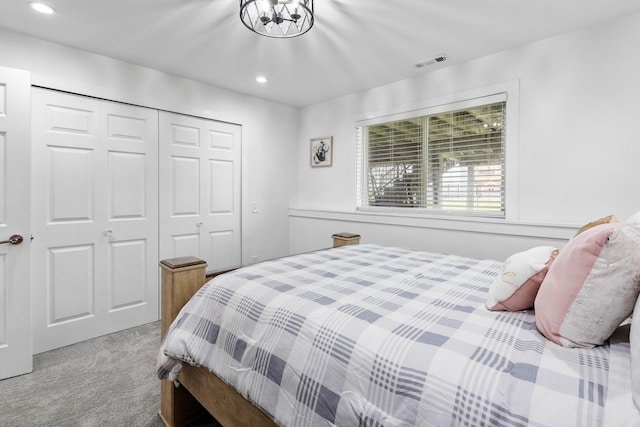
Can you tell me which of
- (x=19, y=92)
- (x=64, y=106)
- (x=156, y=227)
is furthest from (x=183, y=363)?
(x=64, y=106)

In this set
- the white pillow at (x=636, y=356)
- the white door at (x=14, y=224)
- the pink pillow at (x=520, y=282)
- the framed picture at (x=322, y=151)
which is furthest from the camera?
the framed picture at (x=322, y=151)

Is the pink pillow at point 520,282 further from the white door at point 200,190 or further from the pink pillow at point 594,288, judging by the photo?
the white door at point 200,190

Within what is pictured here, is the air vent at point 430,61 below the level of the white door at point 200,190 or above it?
above

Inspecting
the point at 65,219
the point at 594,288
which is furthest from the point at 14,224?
the point at 594,288

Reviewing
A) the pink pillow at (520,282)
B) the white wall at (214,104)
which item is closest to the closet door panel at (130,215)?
the white wall at (214,104)

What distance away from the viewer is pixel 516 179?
2.54 meters

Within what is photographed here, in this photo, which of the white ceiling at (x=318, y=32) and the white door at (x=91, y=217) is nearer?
the white ceiling at (x=318, y=32)

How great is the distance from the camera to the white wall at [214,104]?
241 cm

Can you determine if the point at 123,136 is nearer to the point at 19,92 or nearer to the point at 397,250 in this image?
the point at 19,92

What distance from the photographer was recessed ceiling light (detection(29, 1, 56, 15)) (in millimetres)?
1961

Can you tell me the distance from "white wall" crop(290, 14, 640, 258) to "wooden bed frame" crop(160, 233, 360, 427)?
220 centimetres

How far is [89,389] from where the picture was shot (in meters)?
1.96

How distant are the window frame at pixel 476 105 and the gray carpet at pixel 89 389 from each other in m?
2.48

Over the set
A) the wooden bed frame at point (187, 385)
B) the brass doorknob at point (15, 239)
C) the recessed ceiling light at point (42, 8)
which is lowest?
the wooden bed frame at point (187, 385)
